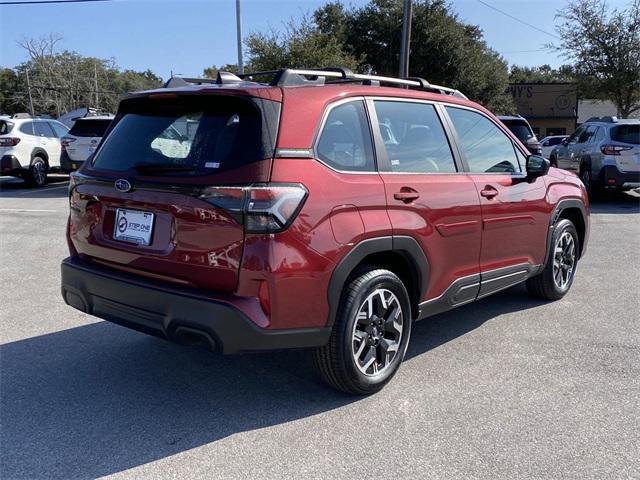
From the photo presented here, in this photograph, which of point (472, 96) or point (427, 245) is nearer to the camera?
point (427, 245)

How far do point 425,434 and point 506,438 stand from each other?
1.41 ft

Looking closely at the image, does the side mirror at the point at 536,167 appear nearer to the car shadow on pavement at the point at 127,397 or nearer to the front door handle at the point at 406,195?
the car shadow on pavement at the point at 127,397

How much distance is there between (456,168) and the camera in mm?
4336

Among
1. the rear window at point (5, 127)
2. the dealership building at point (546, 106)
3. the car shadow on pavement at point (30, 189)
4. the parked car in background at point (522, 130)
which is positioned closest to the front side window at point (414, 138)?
the parked car in background at point (522, 130)

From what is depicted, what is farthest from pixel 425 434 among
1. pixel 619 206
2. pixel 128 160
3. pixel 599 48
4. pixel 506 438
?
pixel 599 48

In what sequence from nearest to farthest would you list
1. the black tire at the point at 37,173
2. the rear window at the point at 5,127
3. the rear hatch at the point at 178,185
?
1. the rear hatch at the point at 178,185
2. the rear window at the point at 5,127
3. the black tire at the point at 37,173

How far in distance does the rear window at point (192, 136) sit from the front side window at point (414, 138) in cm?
92

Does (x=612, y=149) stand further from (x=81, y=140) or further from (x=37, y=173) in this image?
(x=37, y=173)

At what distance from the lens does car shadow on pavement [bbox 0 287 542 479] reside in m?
3.05

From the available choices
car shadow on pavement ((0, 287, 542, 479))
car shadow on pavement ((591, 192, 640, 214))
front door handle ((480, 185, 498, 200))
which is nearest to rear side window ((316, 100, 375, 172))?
front door handle ((480, 185, 498, 200))

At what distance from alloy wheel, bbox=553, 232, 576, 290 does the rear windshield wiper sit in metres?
3.74

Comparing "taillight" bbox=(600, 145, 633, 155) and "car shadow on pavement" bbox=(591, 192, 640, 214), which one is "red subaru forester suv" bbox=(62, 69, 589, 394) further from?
"taillight" bbox=(600, 145, 633, 155)

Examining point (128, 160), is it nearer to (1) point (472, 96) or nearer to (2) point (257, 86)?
(2) point (257, 86)

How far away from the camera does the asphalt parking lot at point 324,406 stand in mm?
2973
